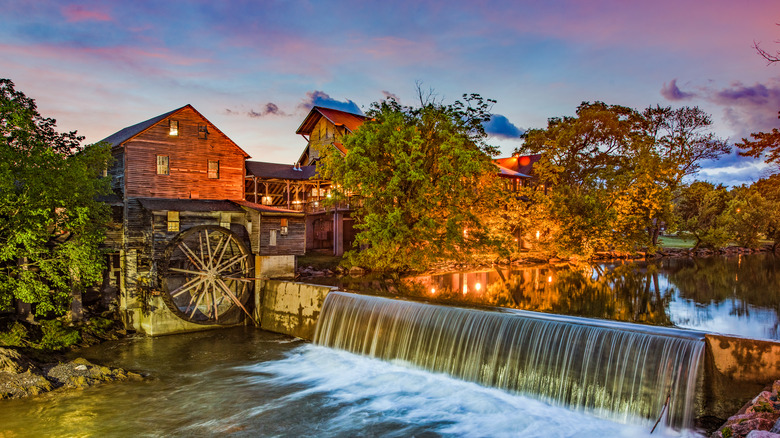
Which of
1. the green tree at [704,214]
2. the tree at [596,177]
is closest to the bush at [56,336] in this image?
the tree at [596,177]

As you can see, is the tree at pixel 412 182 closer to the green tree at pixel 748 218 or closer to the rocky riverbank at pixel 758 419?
the rocky riverbank at pixel 758 419

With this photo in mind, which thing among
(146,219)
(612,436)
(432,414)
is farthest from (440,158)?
(612,436)

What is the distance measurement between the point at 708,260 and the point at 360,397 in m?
41.8

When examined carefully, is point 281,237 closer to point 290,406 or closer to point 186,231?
point 186,231

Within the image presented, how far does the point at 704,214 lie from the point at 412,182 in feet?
149

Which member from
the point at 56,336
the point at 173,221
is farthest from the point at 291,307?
the point at 56,336

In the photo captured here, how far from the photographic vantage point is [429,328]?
14.9 meters

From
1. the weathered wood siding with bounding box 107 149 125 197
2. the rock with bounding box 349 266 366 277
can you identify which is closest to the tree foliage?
the rock with bounding box 349 266 366 277

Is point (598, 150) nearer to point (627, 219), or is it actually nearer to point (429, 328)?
point (627, 219)

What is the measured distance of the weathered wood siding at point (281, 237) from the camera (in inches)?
885

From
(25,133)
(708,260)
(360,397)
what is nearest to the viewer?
(360,397)

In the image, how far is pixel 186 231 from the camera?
20.7 metres

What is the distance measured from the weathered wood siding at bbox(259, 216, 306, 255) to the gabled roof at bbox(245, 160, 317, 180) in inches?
415

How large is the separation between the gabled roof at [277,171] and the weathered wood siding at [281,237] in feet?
34.5
